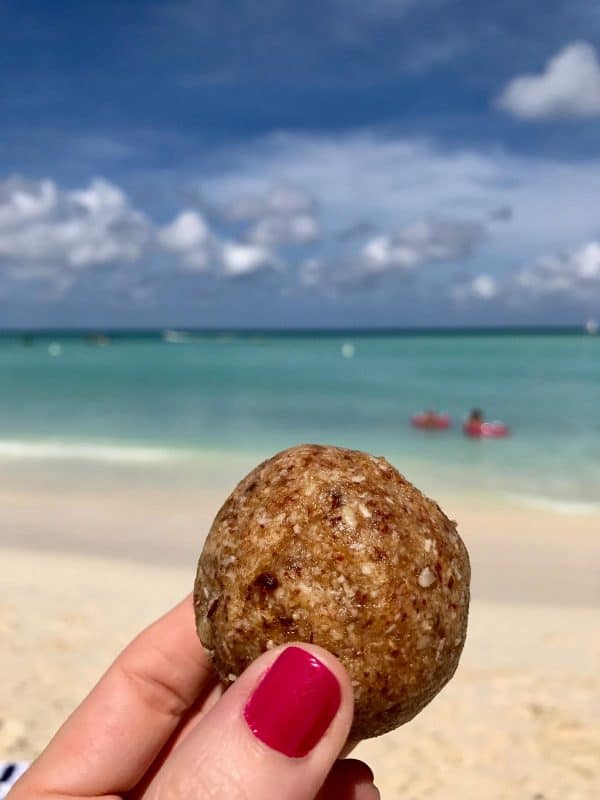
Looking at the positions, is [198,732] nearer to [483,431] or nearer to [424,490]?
[424,490]

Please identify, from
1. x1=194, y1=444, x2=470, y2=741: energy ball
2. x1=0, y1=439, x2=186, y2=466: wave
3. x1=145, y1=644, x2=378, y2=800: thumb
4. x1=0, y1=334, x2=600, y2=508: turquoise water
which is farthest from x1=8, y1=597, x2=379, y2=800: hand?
x1=0, y1=439, x2=186, y2=466: wave

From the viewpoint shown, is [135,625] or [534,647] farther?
[135,625]

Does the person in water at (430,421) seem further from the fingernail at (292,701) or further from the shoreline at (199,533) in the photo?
the fingernail at (292,701)

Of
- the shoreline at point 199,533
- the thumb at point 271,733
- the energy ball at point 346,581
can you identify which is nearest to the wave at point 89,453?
the shoreline at point 199,533

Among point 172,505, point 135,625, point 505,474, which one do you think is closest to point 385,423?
point 505,474

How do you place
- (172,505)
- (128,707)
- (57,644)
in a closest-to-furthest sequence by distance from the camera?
1. (128,707)
2. (57,644)
3. (172,505)

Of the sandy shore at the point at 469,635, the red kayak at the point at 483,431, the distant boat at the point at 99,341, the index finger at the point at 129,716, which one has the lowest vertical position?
the sandy shore at the point at 469,635

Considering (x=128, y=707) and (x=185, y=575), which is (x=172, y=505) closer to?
(x=185, y=575)
